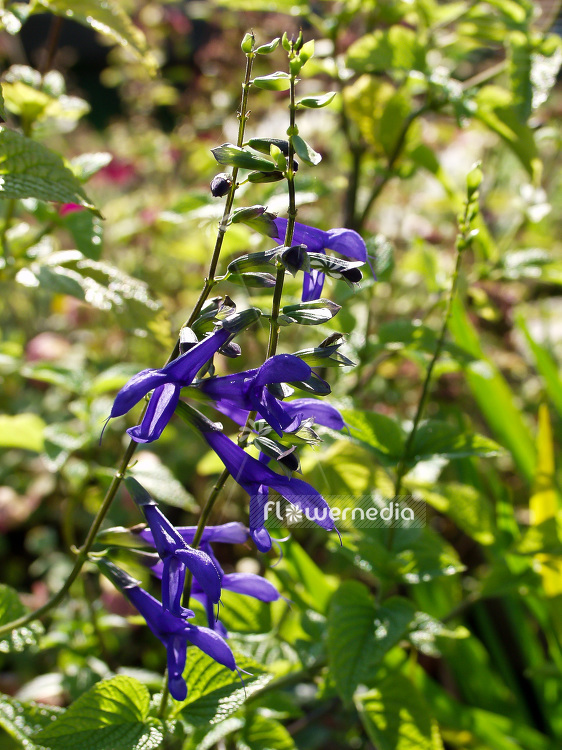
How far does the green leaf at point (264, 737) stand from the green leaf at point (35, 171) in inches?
Result: 27.6

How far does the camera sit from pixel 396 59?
1.09 meters

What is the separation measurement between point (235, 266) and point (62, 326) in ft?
6.98

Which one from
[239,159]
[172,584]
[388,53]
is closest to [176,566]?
[172,584]

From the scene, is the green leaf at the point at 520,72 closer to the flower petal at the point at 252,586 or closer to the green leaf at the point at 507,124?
the green leaf at the point at 507,124

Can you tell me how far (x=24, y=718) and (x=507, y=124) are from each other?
1.12 meters

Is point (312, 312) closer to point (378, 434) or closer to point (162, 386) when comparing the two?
point (162, 386)

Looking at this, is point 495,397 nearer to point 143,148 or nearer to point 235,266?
point 235,266

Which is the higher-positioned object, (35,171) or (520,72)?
(520,72)

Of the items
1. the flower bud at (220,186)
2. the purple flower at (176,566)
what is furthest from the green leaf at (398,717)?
the flower bud at (220,186)

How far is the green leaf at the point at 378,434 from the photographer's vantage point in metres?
0.88

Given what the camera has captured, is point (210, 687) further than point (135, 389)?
Yes

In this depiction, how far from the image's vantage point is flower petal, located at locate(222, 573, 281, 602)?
70 centimetres

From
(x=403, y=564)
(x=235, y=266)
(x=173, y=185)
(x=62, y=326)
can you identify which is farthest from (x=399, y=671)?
(x=173, y=185)

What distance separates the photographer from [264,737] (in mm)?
868
